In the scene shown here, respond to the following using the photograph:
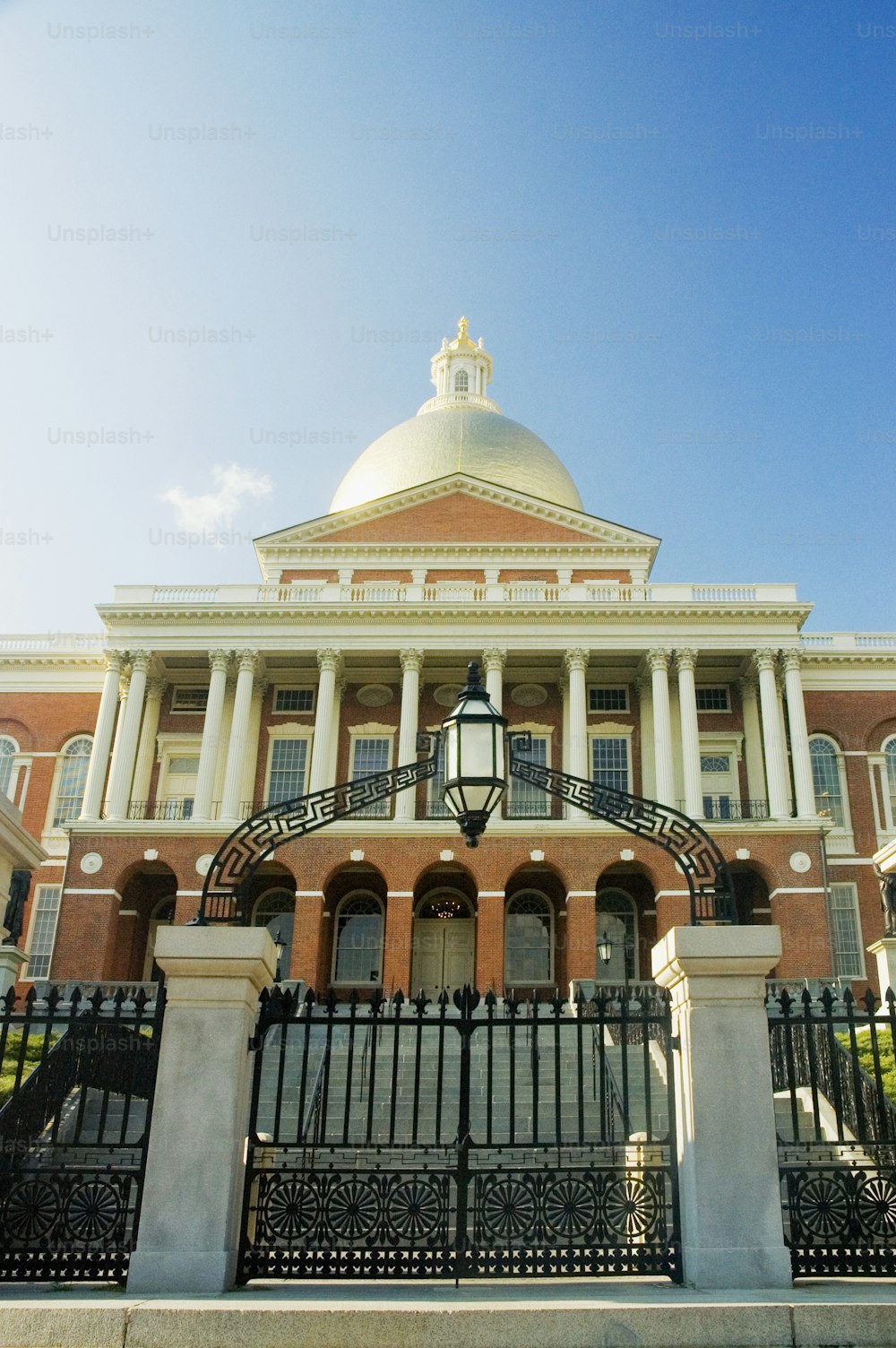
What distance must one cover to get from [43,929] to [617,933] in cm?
1910

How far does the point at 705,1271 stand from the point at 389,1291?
188 centimetres

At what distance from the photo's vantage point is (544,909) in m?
40.9

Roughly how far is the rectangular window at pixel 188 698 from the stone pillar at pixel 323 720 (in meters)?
4.37

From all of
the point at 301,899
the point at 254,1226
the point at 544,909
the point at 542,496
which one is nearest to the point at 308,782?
the point at 301,899

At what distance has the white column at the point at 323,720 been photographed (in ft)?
132

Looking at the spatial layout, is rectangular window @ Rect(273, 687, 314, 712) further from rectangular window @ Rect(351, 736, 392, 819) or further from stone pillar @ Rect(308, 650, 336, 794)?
rectangular window @ Rect(351, 736, 392, 819)

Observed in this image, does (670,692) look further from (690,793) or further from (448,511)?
(448,511)

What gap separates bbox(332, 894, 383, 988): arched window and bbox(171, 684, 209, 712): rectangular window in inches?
335

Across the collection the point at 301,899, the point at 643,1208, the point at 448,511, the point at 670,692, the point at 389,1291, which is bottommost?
the point at 389,1291

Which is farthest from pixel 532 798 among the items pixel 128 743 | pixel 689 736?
pixel 128 743

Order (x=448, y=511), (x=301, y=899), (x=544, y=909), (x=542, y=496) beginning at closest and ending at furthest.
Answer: (x=301, y=899) → (x=544, y=909) → (x=448, y=511) → (x=542, y=496)

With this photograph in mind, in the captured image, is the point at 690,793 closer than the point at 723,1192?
No

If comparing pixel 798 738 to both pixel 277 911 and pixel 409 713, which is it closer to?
pixel 409 713

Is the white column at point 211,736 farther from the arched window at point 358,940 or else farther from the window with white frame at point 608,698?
the window with white frame at point 608,698
